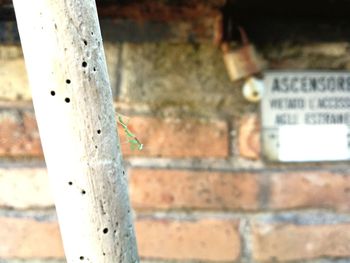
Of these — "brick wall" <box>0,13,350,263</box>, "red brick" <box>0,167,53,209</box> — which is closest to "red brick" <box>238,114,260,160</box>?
"brick wall" <box>0,13,350,263</box>

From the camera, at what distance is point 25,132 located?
0.52m

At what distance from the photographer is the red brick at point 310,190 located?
525 mm

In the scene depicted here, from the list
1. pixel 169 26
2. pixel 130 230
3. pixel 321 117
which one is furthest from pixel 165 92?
pixel 130 230

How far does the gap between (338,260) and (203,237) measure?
0.50 ft

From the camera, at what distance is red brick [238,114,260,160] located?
521mm

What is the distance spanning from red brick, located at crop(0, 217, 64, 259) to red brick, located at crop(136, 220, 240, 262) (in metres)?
0.10

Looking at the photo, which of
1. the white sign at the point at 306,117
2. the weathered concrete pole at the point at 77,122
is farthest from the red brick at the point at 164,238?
the weathered concrete pole at the point at 77,122

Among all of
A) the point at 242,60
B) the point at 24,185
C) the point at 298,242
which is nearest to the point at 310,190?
the point at 298,242

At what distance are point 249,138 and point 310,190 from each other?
89 mm

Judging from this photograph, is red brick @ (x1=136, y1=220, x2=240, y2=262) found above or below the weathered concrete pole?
below

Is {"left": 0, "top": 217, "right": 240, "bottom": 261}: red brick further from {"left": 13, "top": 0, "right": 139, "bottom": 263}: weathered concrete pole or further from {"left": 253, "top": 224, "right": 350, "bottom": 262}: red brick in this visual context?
{"left": 13, "top": 0, "right": 139, "bottom": 263}: weathered concrete pole

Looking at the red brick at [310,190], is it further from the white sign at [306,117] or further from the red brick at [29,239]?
the red brick at [29,239]

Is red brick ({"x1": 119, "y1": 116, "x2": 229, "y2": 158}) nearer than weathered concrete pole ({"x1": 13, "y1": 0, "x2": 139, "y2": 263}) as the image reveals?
No

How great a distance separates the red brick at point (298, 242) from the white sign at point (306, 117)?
0.08 metres
